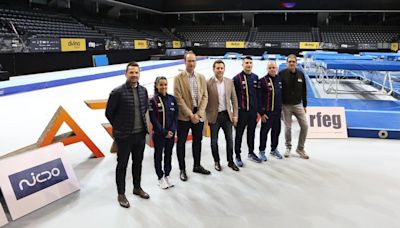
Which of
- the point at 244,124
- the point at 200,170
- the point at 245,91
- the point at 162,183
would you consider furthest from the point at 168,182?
the point at 245,91

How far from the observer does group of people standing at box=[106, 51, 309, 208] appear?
305 cm

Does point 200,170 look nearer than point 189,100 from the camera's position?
No

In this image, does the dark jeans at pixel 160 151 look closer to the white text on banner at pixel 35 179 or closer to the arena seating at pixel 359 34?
the white text on banner at pixel 35 179

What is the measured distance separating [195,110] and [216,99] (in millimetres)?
313

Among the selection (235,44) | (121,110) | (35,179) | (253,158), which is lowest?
(253,158)

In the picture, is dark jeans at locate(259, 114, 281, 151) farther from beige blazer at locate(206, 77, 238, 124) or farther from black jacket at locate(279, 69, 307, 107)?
beige blazer at locate(206, 77, 238, 124)

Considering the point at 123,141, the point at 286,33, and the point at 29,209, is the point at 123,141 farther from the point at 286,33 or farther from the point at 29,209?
the point at 286,33

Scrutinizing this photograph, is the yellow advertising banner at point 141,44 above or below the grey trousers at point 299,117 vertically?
above

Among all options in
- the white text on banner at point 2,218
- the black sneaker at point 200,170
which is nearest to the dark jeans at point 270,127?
the black sneaker at point 200,170

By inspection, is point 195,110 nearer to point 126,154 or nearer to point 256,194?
point 126,154

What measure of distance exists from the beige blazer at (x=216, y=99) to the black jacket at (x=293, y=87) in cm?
87

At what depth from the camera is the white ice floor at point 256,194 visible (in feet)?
9.49

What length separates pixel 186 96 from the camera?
3615 millimetres

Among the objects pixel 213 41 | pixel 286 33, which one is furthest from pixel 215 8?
pixel 286 33
